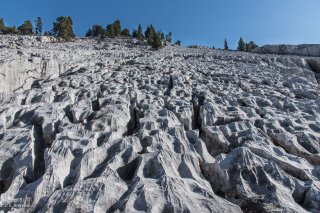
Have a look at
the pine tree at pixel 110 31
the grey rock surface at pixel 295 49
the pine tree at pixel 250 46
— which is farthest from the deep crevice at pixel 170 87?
the pine tree at pixel 110 31

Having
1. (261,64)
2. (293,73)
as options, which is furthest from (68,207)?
(261,64)

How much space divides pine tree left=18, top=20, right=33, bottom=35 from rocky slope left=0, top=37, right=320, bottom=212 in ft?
279

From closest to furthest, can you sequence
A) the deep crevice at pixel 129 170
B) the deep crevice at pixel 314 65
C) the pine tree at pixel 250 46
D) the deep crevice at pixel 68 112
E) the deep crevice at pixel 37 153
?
the deep crevice at pixel 129 170 → the deep crevice at pixel 37 153 → the deep crevice at pixel 68 112 → the deep crevice at pixel 314 65 → the pine tree at pixel 250 46

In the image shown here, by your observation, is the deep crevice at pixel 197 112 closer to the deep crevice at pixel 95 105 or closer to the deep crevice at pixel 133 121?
the deep crevice at pixel 133 121

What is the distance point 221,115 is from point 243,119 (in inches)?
46.8

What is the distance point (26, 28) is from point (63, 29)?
2016cm

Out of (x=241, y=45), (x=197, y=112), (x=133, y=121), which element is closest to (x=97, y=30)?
(x=241, y=45)

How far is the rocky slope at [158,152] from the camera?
8203mm

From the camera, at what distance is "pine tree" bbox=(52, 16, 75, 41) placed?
272 ft

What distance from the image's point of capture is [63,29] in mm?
84500

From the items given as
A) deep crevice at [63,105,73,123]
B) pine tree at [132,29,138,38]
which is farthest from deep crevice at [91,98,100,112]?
pine tree at [132,29,138,38]

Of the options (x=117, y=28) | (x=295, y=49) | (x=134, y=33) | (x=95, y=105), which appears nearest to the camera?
(x=95, y=105)

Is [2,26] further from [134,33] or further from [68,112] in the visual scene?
[68,112]

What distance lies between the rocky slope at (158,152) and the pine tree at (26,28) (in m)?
85.0
